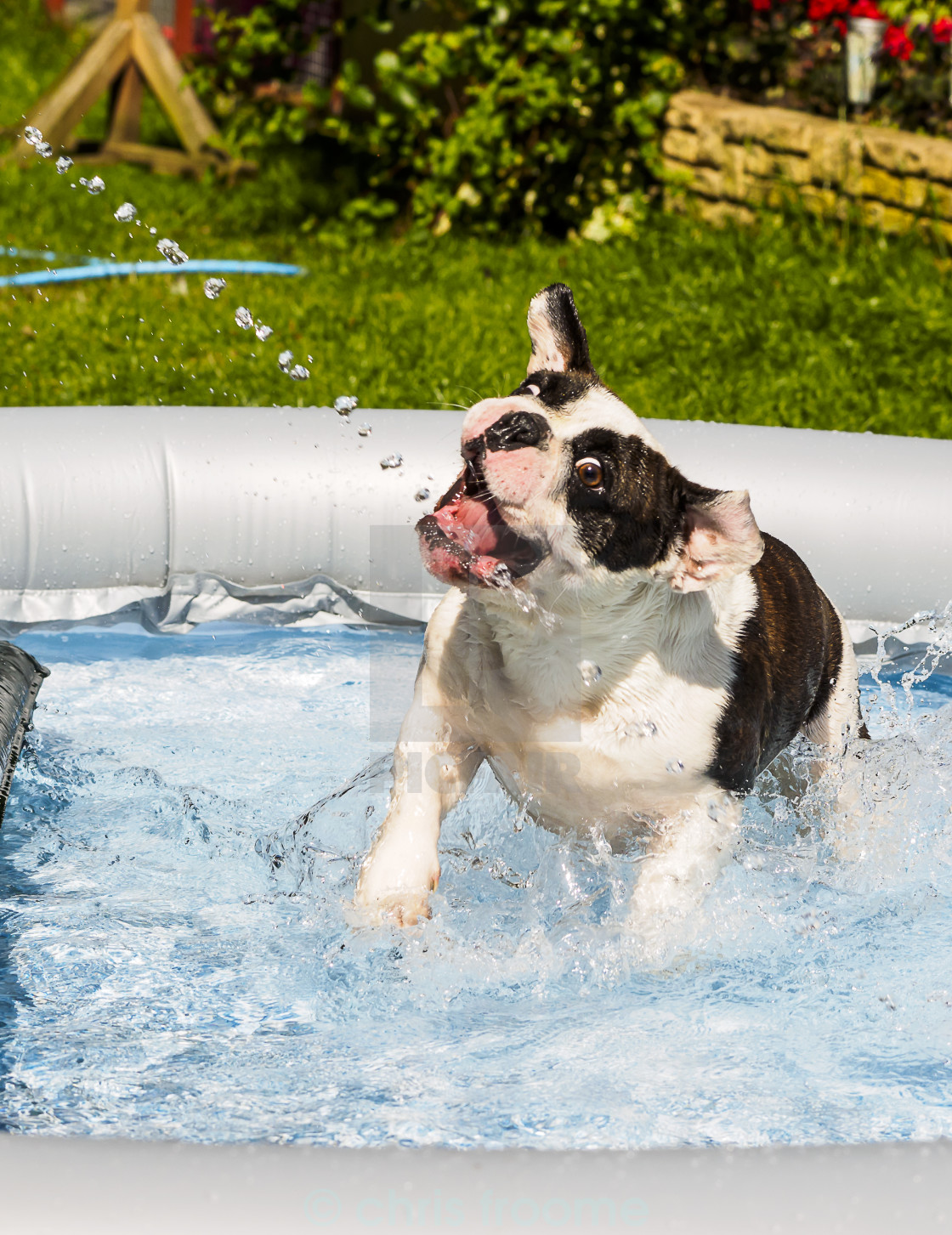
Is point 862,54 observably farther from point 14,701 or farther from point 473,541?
point 473,541

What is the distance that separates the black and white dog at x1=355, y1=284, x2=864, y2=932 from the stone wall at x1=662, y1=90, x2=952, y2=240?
18.8 ft

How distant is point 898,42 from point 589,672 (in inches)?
276

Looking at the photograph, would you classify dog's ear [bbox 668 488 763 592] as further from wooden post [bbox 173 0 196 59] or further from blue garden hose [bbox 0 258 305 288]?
wooden post [bbox 173 0 196 59]

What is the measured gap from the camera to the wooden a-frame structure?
1095cm

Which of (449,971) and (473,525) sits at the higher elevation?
(473,525)

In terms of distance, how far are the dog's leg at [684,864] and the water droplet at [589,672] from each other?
330 millimetres

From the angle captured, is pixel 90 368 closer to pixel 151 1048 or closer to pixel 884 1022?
pixel 151 1048

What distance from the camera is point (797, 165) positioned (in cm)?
869

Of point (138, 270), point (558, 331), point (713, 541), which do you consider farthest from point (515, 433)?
point (138, 270)

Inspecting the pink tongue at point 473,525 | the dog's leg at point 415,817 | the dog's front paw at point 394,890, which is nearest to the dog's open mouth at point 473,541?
the pink tongue at point 473,525

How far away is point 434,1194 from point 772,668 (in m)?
1.67

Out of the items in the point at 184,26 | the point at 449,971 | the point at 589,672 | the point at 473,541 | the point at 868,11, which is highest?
the point at 184,26

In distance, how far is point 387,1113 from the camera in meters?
2.70

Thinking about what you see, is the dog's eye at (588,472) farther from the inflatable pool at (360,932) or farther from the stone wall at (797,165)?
the stone wall at (797,165)
